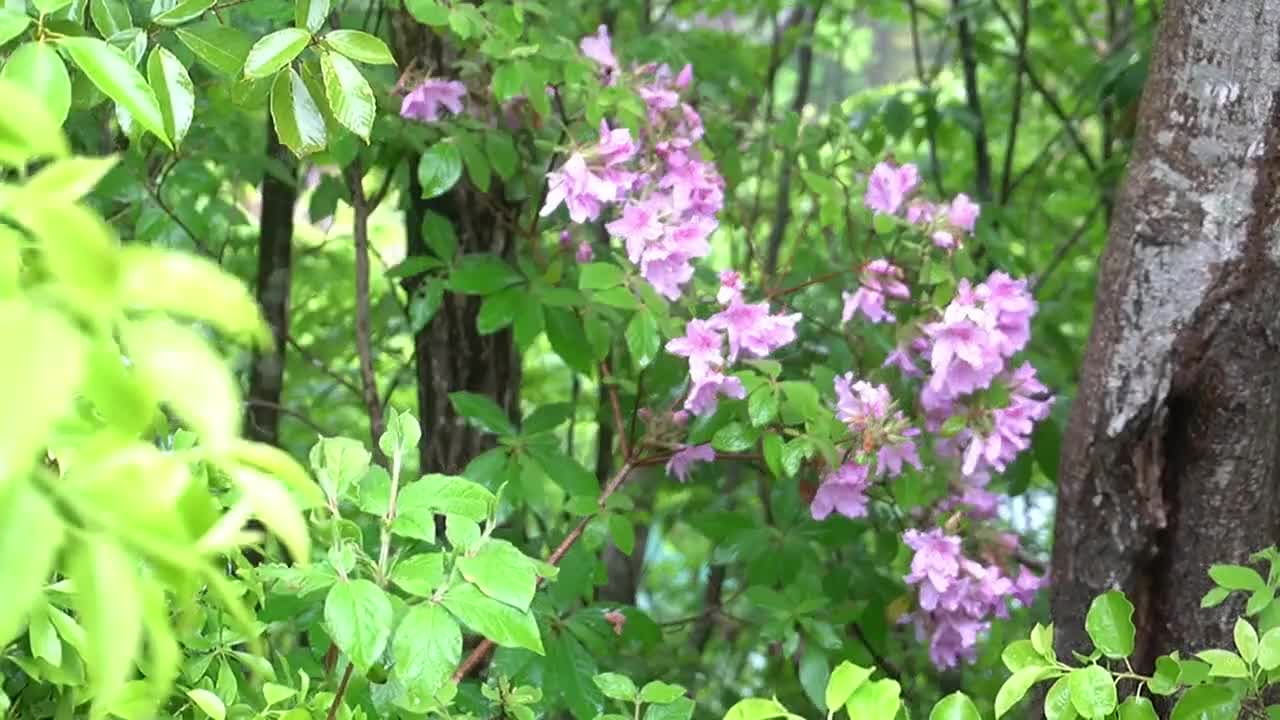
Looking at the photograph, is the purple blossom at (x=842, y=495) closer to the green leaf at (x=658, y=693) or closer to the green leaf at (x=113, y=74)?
the green leaf at (x=658, y=693)

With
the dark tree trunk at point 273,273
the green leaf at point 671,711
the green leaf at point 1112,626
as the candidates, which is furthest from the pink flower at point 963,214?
the dark tree trunk at point 273,273

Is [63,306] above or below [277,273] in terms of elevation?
above

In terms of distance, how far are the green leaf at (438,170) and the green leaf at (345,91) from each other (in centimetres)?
56

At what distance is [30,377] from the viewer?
34 cm

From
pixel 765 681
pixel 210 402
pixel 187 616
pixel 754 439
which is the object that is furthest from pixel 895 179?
pixel 765 681

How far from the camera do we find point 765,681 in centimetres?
299

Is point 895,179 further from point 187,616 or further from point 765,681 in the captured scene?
point 765,681

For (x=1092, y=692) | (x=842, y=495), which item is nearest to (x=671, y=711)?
(x=1092, y=692)

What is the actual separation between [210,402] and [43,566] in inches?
2.5

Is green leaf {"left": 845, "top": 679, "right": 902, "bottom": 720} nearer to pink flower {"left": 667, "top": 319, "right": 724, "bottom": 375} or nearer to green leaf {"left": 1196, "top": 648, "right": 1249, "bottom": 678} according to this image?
green leaf {"left": 1196, "top": 648, "right": 1249, "bottom": 678}

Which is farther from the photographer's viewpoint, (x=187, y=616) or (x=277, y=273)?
(x=277, y=273)

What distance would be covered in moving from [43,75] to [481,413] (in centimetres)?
97

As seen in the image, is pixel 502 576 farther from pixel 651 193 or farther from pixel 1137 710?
pixel 651 193

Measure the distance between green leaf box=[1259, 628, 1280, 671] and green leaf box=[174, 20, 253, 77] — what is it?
2.96ft
